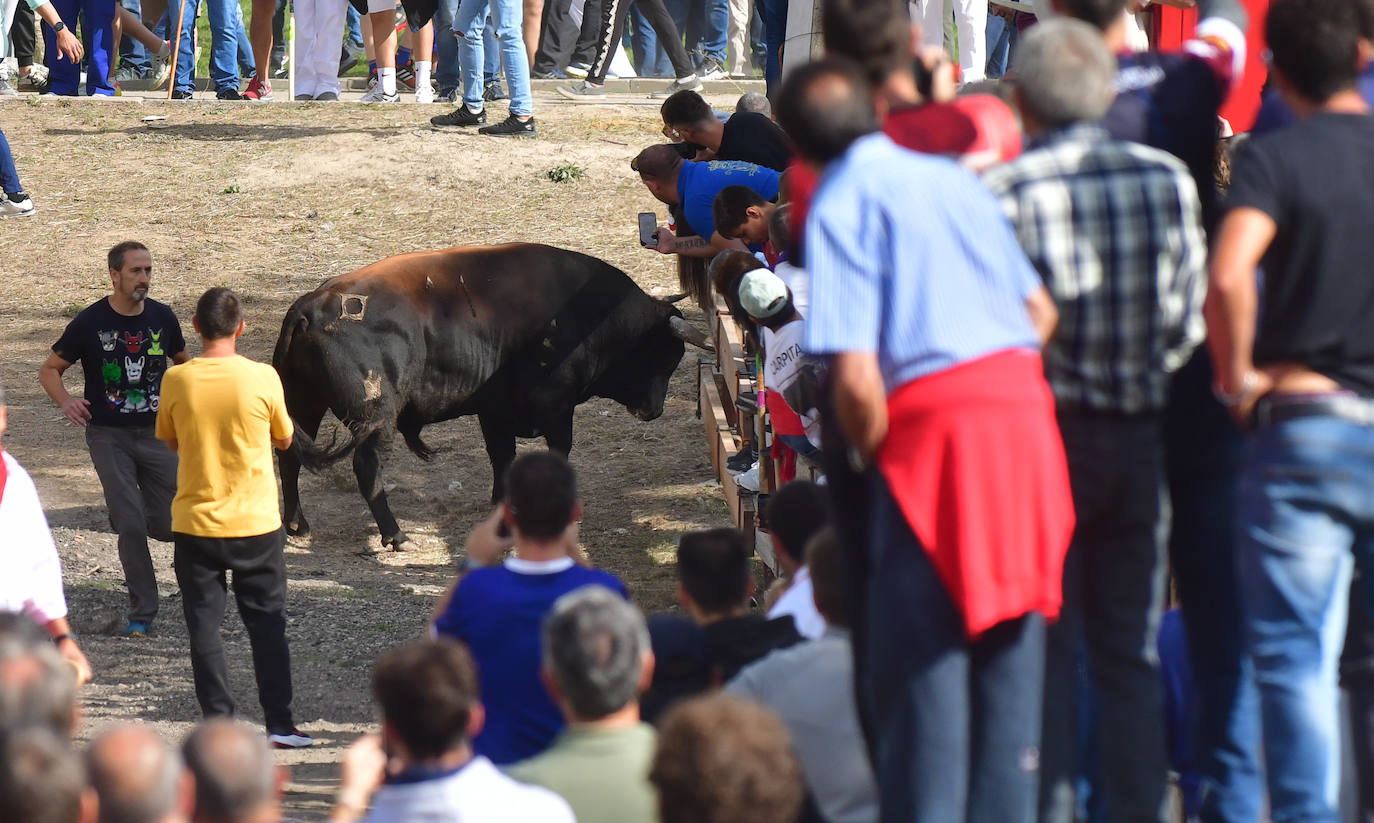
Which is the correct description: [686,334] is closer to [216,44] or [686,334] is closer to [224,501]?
[224,501]

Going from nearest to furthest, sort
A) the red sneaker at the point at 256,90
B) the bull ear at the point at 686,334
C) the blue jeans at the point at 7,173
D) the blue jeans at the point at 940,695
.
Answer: the blue jeans at the point at 940,695
the bull ear at the point at 686,334
the blue jeans at the point at 7,173
the red sneaker at the point at 256,90

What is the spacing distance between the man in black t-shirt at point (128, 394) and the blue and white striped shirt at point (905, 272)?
5.61 metres

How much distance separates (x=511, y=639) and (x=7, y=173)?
1186cm

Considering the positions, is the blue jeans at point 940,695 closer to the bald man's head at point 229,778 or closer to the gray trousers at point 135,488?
the bald man's head at point 229,778

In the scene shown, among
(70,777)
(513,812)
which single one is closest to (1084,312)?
(513,812)

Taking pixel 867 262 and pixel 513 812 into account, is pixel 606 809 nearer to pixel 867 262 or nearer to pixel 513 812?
pixel 513 812

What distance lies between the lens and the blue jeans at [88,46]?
659 inches

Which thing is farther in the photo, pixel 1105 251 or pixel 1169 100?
pixel 1169 100

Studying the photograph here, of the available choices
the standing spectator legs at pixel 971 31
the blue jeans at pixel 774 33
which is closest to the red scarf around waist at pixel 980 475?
the standing spectator legs at pixel 971 31

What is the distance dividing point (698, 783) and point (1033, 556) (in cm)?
79

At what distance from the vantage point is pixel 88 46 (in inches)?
688

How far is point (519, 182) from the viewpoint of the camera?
15016 mm

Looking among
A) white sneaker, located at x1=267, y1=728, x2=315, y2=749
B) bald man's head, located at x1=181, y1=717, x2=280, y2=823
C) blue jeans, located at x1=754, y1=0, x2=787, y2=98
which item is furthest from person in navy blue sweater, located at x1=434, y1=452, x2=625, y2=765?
blue jeans, located at x1=754, y1=0, x2=787, y2=98

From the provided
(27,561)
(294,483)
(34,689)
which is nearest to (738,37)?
(294,483)
